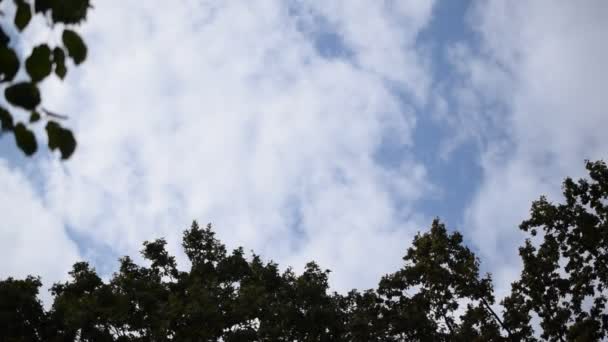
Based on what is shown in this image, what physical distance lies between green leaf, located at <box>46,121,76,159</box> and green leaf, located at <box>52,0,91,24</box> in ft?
1.66

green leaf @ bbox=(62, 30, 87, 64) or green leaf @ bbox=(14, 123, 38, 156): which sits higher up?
green leaf @ bbox=(62, 30, 87, 64)

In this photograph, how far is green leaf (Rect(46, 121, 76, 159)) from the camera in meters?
2.20

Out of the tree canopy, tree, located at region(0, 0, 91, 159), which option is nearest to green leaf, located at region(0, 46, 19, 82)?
tree, located at region(0, 0, 91, 159)

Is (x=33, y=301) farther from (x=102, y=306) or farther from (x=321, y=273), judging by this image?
(x=321, y=273)

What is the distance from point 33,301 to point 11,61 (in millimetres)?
31975

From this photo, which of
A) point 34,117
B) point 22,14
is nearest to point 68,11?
point 22,14

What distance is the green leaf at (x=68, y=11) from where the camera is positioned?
2.27 m

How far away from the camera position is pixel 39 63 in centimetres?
220

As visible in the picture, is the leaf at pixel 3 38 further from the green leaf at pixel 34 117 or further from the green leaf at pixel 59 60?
the green leaf at pixel 34 117

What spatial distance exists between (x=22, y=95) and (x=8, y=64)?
0.15 m

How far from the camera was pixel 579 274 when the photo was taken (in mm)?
28578

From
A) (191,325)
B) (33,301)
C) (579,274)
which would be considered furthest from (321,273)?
(33,301)

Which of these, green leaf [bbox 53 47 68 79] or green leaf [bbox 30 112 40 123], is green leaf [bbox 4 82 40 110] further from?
green leaf [bbox 53 47 68 79]

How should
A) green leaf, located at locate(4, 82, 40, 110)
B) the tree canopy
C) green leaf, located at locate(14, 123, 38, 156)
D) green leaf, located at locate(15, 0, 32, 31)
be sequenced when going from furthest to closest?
the tree canopy
green leaf, located at locate(15, 0, 32, 31)
green leaf, located at locate(14, 123, 38, 156)
green leaf, located at locate(4, 82, 40, 110)
